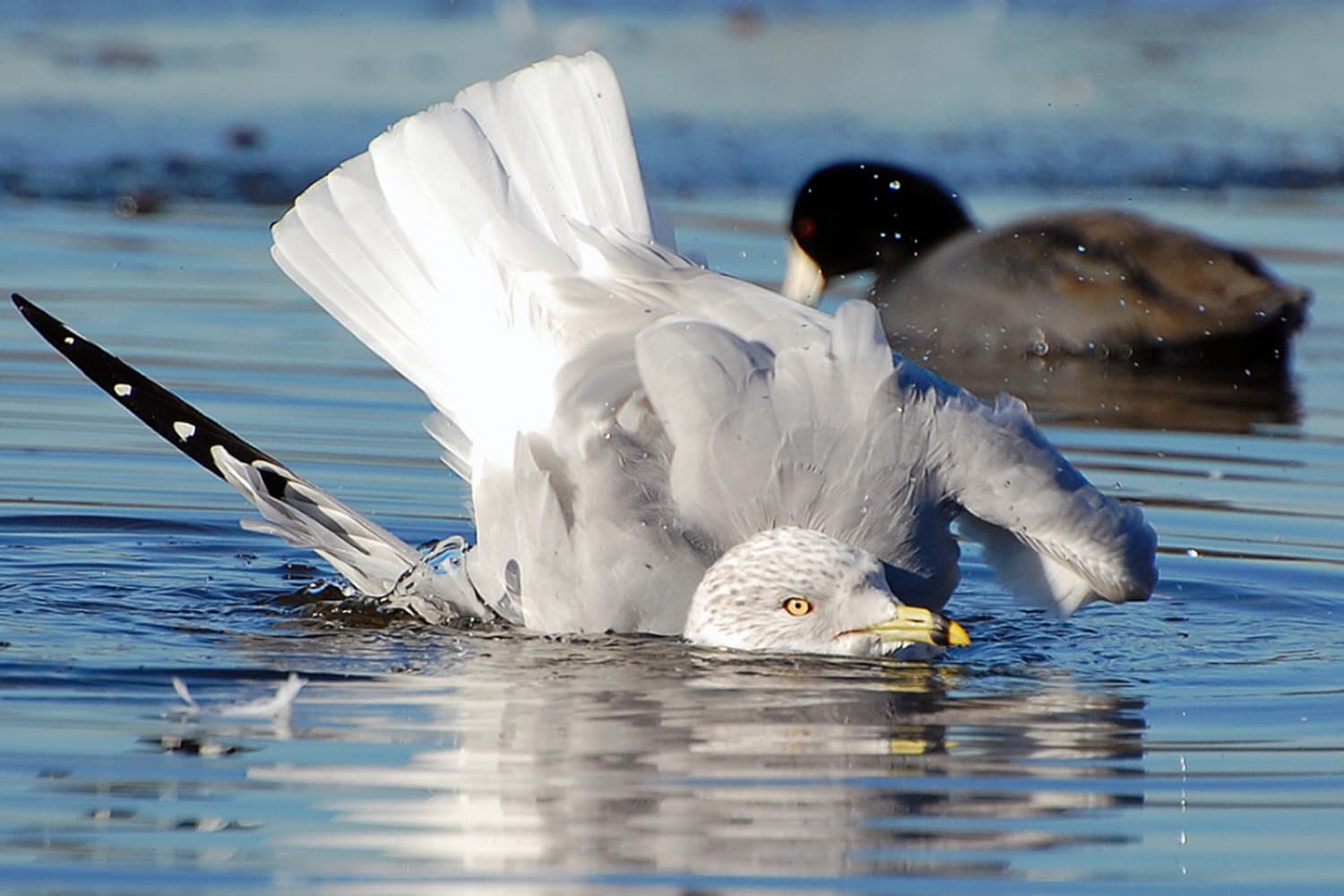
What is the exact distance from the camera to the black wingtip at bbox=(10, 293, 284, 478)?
6.16 metres

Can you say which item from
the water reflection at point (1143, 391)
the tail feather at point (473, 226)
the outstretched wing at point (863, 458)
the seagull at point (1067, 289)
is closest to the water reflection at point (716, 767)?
the outstretched wing at point (863, 458)

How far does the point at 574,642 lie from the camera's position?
5.51 meters

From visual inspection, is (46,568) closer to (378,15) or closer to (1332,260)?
(1332,260)

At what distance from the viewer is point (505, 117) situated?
609cm

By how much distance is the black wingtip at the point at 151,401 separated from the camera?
6.16m

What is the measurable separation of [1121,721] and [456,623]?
161 centimetres

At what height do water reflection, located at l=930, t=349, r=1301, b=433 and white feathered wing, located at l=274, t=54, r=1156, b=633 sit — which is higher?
white feathered wing, located at l=274, t=54, r=1156, b=633

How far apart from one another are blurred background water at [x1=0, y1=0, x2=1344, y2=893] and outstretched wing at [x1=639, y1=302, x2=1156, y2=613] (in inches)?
10.9

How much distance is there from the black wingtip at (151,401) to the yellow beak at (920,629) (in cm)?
159

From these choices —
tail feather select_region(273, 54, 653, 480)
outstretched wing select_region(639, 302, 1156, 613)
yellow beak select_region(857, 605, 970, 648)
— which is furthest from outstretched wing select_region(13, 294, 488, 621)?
yellow beak select_region(857, 605, 970, 648)

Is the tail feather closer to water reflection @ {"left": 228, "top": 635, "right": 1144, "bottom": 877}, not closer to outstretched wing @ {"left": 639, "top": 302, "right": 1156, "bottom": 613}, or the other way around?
outstretched wing @ {"left": 639, "top": 302, "right": 1156, "bottom": 613}

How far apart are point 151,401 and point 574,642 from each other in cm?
138

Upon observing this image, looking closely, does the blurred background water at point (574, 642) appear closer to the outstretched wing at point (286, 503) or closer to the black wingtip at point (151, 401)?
the outstretched wing at point (286, 503)

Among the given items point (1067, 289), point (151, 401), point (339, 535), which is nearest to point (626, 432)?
point (339, 535)
